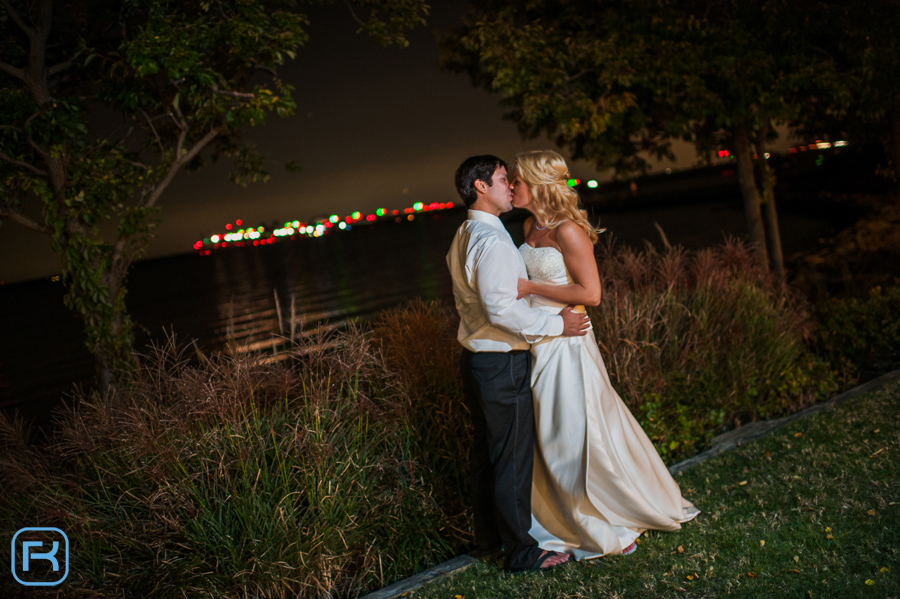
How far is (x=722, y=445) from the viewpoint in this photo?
5.25m

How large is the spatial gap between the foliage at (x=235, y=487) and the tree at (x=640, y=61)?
6.05m

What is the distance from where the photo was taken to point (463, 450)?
4473mm

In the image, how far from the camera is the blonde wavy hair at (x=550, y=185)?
3674mm

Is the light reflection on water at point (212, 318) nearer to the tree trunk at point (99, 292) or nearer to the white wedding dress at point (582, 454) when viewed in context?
the tree trunk at point (99, 292)

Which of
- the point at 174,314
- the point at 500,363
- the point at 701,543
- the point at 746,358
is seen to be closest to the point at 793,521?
the point at 701,543

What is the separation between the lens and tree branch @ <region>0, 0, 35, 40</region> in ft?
18.7

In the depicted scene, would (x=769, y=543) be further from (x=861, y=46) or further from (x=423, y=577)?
(x=861, y=46)

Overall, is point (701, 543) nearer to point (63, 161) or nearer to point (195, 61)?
point (195, 61)

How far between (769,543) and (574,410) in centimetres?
125

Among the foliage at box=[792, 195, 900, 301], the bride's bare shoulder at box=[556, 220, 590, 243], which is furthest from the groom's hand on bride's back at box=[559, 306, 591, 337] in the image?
the foliage at box=[792, 195, 900, 301]

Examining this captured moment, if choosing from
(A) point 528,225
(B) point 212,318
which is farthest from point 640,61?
(B) point 212,318

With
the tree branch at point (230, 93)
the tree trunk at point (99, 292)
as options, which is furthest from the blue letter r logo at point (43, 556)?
the tree branch at point (230, 93)

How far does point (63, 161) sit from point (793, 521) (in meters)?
6.47

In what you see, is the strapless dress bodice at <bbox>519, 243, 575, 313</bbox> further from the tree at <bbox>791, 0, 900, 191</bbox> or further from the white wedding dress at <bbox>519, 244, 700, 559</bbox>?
the tree at <bbox>791, 0, 900, 191</bbox>
